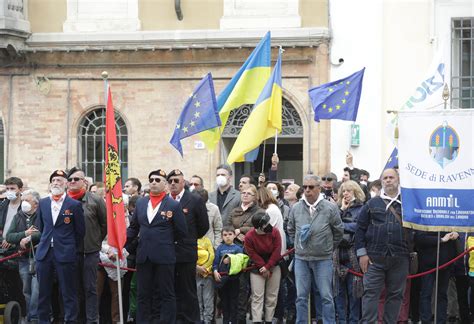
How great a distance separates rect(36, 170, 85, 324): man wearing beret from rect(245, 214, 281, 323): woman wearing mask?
7.55 ft

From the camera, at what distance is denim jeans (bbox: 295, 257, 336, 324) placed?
15742 mm

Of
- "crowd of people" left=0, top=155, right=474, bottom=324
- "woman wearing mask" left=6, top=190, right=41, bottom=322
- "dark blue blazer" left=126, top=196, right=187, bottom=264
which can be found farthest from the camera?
"woman wearing mask" left=6, top=190, right=41, bottom=322

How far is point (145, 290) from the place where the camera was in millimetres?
15477

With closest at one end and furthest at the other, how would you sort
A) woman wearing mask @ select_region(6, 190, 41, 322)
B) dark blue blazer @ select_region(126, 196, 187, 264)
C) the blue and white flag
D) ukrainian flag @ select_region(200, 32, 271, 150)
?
1. the blue and white flag
2. dark blue blazer @ select_region(126, 196, 187, 264)
3. woman wearing mask @ select_region(6, 190, 41, 322)
4. ukrainian flag @ select_region(200, 32, 271, 150)

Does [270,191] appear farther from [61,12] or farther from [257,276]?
[61,12]

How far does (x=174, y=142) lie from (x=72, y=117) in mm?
9081

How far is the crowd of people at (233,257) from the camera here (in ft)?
49.4

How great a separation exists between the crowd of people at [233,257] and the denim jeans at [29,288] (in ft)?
0.07

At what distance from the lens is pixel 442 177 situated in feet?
48.4

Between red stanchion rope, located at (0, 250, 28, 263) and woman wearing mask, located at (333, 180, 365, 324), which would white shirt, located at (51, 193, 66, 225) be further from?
woman wearing mask, located at (333, 180, 365, 324)

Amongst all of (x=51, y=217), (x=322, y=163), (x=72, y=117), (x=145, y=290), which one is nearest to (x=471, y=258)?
(x=145, y=290)

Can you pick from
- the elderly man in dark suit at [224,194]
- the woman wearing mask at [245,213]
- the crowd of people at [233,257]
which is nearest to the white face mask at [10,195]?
the crowd of people at [233,257]

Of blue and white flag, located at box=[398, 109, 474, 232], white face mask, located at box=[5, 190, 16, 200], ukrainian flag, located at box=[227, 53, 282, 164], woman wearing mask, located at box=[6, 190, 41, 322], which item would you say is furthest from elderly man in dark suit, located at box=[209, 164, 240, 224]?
blue and white flag, located at box=[398, 109, 474, 232]

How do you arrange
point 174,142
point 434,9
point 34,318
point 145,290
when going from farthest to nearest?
point 434,9
point 174,142
point 34,318
point 145,290
